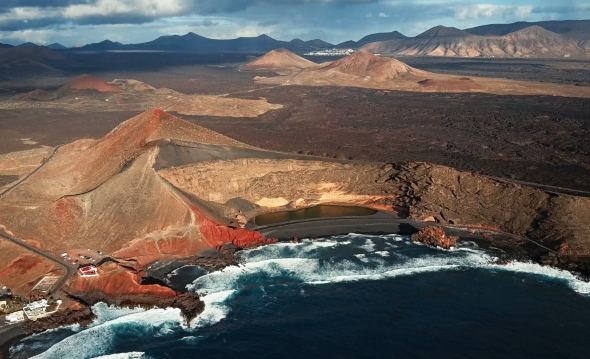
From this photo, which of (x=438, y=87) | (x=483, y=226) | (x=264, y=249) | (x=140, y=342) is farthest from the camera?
(x=438, y=87)

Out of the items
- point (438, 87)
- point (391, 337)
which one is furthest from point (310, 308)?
→ point (438, 87)

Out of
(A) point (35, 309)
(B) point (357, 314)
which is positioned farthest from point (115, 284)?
(B) point (357, 314)

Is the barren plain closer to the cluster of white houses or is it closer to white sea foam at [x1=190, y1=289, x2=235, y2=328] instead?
white sea foam at [x1=190, y1=289, x2=235, y2=328]

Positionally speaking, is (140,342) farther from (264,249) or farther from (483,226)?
(483,226)

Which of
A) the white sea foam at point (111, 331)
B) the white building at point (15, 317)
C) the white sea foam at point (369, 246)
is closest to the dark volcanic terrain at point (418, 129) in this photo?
the white sea foam at point (369, 246)

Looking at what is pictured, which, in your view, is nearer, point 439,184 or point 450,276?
point 450,276
